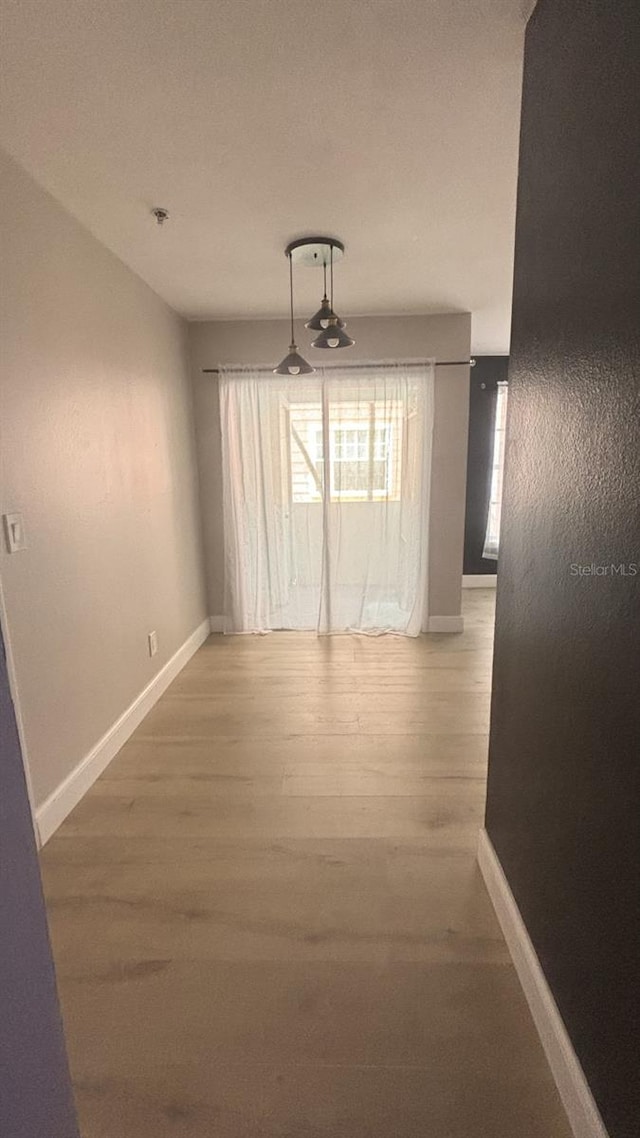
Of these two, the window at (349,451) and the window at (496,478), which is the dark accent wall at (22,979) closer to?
the window at (349,451)

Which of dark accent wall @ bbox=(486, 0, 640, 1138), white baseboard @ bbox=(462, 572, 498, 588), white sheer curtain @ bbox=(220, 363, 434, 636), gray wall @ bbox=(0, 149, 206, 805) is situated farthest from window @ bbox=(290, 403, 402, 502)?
dark accent wall @ bbox=(486, 0, 640, 1138)

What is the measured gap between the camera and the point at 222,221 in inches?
85.4

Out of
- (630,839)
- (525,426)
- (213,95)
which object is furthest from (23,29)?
(630,839)

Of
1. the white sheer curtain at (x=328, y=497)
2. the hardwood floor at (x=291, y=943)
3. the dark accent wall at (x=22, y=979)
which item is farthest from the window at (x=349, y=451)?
the dark accent wall at (x=22, y=979)

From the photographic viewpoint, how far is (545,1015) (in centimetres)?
115

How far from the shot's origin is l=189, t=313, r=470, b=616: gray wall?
3641 mm

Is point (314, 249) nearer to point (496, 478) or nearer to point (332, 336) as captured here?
point (332, 336)

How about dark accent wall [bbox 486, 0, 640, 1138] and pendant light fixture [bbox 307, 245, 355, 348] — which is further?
pendant light fixture [bbox 307, 245, 355, 348]

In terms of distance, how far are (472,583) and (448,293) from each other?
315 cm

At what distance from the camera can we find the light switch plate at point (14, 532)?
5.55ft

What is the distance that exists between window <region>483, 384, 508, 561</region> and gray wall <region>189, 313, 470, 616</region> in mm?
1444

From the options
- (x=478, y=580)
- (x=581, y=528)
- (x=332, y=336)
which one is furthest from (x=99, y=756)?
(x=478, y=580)

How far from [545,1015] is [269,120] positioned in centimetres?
254

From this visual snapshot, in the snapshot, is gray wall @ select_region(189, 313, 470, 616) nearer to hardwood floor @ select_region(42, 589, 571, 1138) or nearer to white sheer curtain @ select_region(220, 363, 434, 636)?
white sheer curtain @ select_region(220, 363, 434, 636)
